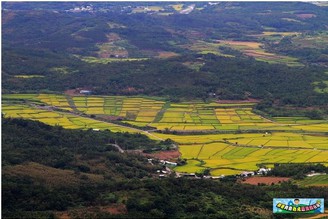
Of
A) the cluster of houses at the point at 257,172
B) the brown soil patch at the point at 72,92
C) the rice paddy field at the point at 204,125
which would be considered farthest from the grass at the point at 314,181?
the brown soil patch at the point at 72,92

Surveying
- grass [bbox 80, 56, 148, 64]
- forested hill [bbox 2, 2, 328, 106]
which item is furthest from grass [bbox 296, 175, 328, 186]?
grass [bbox 80, 56, 148, 64]

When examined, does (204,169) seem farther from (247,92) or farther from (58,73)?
(58,73)

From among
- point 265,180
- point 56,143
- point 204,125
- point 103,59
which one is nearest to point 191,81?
point 204,125

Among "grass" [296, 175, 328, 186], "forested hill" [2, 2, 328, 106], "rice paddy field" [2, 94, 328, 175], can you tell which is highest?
"grass" [296, 175, 328, 186]

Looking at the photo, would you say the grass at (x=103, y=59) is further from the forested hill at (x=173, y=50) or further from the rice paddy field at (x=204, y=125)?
the rice paddy field at (x=204, y=125)

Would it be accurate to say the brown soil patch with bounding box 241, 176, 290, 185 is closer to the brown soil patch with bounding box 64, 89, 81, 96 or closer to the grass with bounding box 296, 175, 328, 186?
the grass with bounding box 296, 175, 328, 186
